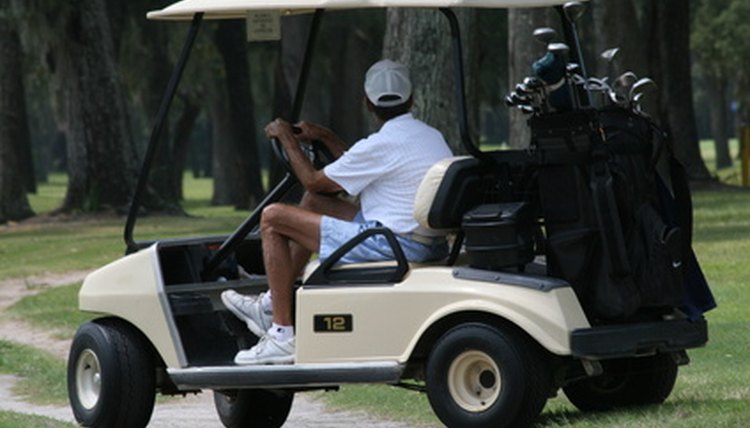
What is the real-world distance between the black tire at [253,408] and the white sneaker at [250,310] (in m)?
0.77

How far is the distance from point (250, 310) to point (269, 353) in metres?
0.36

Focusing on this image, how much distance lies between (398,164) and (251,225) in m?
0.94

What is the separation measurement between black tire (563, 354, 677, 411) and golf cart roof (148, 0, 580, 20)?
5.54 ft

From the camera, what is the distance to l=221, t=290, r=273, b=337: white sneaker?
29.7 feet

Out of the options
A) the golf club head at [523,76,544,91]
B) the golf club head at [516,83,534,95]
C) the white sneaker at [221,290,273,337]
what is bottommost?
the white sneaker at [221,290,273,337]

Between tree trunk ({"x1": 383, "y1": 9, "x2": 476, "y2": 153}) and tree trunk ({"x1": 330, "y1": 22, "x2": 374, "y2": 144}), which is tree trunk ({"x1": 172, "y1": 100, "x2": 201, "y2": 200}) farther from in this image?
tree trunk ({"x1": 383, "y1": 9, "x2": 476, "y2": 153})

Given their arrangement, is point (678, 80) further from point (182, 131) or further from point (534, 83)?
point (534, 83)

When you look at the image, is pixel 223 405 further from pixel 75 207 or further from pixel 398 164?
pixel 75 207

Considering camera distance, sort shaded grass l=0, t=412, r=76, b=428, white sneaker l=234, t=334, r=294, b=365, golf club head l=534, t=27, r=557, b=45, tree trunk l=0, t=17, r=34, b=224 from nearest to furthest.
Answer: golf club head l=534, t=27, r=557, b=45 < white sneaker l=234, t=334, r=294, b=365 < shaded grass l=0, t=412, r=76, b=428 < tree trunk l=0, t=17, r=34, b=224

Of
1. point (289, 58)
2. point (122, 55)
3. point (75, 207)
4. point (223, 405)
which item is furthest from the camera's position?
point (122, 55)

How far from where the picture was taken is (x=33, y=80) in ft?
146

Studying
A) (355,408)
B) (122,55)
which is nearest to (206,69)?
(122,55)

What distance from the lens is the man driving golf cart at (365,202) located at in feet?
27.8

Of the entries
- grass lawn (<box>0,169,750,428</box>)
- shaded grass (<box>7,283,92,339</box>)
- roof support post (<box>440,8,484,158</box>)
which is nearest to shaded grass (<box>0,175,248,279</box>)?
grass lawn (<box>0,169,750,428</box>)
